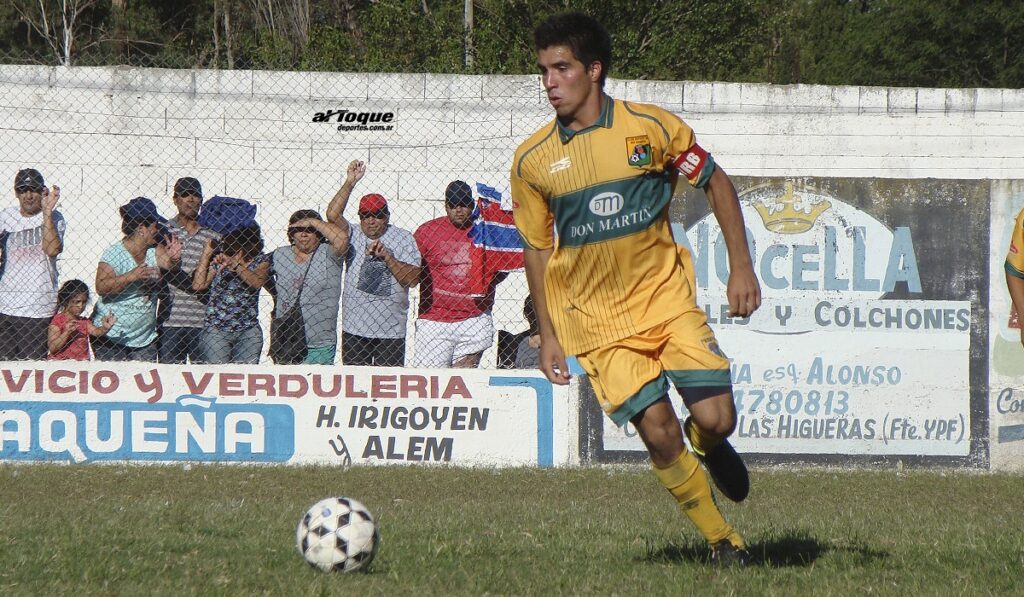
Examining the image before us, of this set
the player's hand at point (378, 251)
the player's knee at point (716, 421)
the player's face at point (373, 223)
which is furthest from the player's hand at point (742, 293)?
the player's face at point (373, 223)

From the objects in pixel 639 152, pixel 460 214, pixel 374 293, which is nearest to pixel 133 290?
pixel 374 293

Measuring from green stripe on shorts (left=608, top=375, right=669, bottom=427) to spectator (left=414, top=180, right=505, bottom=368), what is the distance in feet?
20.8

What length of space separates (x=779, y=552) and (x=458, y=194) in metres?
6.66

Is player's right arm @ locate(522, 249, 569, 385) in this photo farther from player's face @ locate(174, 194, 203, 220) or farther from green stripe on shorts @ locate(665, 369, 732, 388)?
player's face @ locate(174, 194, 203, 220)

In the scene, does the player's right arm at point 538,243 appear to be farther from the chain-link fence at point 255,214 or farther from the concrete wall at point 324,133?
the concrete wall at point 324,133

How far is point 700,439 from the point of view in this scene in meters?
5.38

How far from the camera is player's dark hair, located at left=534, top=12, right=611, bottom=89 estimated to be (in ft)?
17.7

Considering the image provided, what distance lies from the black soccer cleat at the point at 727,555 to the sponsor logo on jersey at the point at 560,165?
1.83 meters

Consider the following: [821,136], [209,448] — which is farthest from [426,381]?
[821,136]

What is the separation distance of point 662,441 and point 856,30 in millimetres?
43672

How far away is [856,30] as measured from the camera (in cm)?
4575

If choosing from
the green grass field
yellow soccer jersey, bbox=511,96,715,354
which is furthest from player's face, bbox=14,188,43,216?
yellow soccer jersey, bbox=511,96,715,354

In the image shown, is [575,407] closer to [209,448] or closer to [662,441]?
[209,448]

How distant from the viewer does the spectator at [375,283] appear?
1156 cm
